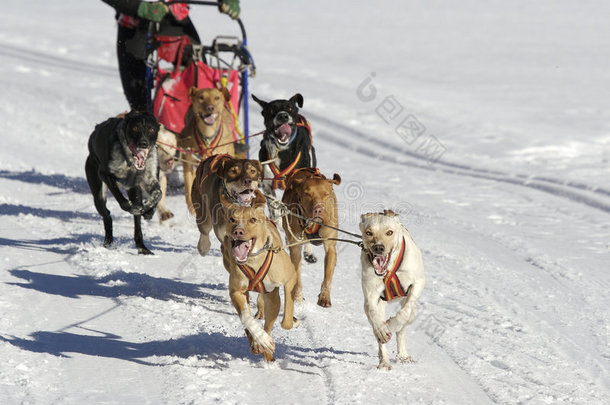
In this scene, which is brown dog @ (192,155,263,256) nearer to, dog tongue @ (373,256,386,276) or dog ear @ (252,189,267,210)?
dog ear @ (252,189,267,210)

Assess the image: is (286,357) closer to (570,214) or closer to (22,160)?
(570,214)

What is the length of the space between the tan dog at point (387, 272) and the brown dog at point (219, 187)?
0.92 meters

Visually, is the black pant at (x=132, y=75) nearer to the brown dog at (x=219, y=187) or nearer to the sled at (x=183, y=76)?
the sled at (x=183, y=76)

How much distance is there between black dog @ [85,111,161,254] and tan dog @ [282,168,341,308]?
4.78 ft

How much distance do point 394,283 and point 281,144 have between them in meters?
2.20

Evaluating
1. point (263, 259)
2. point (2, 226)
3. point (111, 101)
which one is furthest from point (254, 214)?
point (111, 101)

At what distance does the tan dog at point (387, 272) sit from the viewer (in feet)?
14.5

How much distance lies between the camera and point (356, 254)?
289 inches

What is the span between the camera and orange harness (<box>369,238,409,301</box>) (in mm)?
4500

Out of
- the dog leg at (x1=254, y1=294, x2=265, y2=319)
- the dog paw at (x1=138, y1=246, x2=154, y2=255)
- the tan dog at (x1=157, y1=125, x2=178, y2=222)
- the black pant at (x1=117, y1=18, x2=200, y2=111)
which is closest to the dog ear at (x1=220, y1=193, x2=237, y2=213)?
the dog leg at (x1=254, y1=294, x2=265, y2=319)

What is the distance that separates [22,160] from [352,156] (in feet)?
14.7

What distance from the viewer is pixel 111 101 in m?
14.9

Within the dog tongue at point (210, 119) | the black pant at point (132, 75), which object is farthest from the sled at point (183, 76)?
the black pant at point (132, 75)

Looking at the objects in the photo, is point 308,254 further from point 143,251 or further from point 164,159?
point 164,159
